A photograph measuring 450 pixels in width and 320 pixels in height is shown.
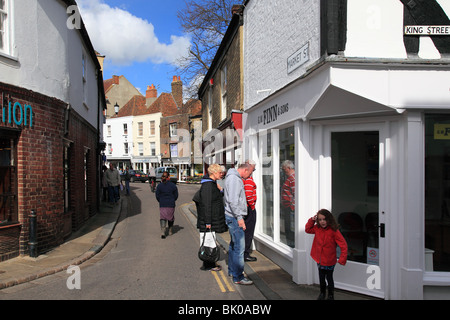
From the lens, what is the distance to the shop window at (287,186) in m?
6.26

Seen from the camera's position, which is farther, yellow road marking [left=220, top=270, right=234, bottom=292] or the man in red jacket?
the man in red jacket

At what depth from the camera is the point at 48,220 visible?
7.57m

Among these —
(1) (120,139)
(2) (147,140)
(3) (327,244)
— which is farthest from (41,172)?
(1) (120,139)

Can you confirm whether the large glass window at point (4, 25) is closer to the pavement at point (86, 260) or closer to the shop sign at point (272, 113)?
→ the pavement at point (86, 260)

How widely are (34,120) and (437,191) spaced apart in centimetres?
744

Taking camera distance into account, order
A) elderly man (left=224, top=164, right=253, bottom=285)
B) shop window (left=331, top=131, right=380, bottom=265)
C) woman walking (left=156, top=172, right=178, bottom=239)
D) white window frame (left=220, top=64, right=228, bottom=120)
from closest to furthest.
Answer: shop window (left=331, top=131, right=380, bottom=265) < elderly man (left=224, top=164, right=253, bottom=285) < woman walking (left=156, top=172, right=178, bottom=239) < white window frame (left=220, top=64, right=228, bottom=120)

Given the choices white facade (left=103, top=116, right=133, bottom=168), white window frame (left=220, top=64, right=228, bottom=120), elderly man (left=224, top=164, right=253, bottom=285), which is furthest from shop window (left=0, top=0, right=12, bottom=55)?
white facade (left=103, top=116, right=133, bottom=168)

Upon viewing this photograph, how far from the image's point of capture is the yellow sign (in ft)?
15.4

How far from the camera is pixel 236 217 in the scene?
549 cm

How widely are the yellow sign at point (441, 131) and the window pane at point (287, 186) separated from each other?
2.18 meters

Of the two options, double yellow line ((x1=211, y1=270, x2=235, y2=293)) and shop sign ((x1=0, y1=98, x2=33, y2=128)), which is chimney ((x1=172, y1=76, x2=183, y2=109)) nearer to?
shop sign ((x1=0, y1=98, x2=33, y2=128))

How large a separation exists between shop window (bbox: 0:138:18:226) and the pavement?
897 mm

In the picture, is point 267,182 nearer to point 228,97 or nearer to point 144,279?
point 144,279

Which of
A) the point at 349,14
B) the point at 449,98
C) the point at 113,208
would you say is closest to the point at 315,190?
the point at 449,98
